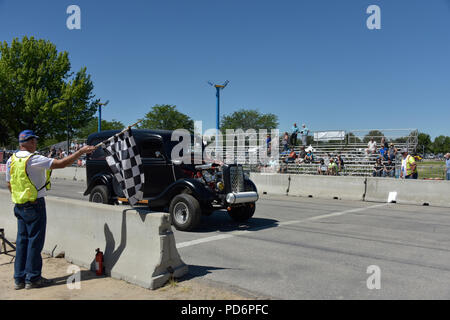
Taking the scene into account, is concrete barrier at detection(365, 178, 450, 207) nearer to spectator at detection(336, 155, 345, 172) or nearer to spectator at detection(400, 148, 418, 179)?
spectator at detection(400, 148, 418, 179)

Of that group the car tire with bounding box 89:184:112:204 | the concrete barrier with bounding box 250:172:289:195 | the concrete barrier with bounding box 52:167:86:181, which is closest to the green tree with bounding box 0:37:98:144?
→ the concrete barrier with bounding box 52:167:86:181

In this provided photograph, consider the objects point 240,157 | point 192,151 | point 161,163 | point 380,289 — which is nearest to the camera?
point 380,289

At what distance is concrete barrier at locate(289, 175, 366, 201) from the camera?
1284 centimetres

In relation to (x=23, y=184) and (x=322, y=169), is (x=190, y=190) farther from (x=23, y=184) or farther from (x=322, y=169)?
(x=322, y=169)

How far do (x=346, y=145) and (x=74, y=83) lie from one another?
98.1 feet

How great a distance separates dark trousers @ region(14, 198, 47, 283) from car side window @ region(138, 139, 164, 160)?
414 centimetres

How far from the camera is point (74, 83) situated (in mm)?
37969

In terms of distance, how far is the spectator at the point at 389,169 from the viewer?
54.0 feet

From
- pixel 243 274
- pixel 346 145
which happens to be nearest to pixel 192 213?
pixel 243 274

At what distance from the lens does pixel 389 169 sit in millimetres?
16703

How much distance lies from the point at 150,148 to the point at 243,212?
8.81 feet

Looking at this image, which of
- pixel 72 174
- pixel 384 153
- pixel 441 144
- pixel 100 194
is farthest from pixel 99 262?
pixel 441 144

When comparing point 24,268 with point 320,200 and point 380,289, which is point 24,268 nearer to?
point 380,289
